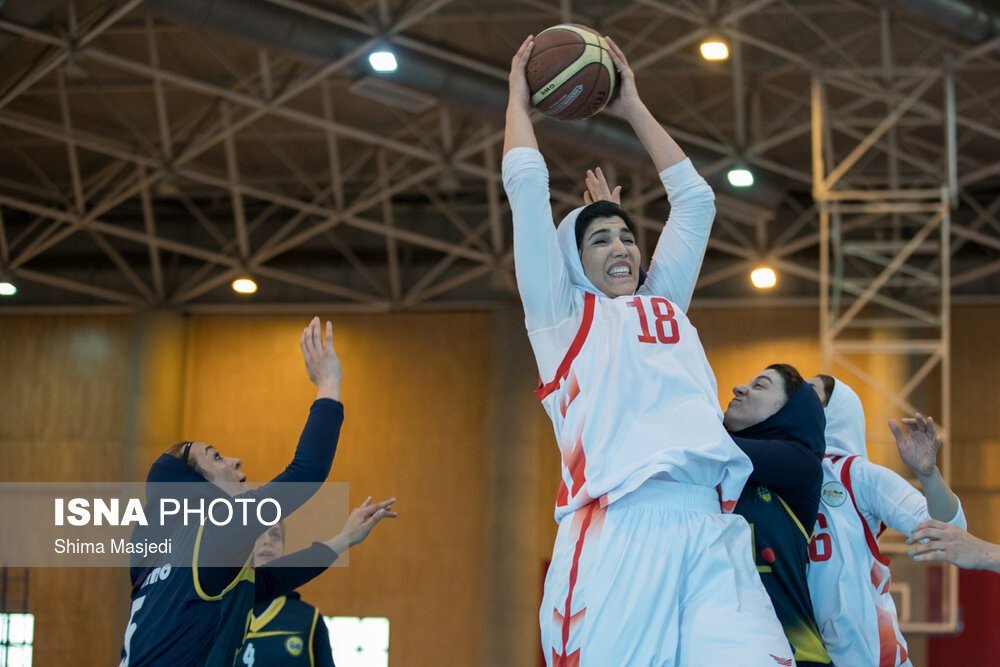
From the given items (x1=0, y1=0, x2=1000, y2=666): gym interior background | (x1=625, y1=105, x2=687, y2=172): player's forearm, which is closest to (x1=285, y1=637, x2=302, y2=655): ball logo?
(x1=625, y1=105, x2=687, y2=172): player's forearm

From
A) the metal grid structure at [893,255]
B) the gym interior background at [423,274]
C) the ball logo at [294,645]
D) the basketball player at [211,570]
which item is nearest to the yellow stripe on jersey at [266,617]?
the ball logo at [294,645]

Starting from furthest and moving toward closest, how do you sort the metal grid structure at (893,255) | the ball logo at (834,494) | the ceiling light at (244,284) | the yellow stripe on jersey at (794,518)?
the ceiling light at (244,284) → the metal grid structure at (893,255) → the ball logo at (834,494) → the yellow stripe on jersey at (794,518)

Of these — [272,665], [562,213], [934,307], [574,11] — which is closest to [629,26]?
[574,11]

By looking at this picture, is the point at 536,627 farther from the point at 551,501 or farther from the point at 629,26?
the point at 629,26

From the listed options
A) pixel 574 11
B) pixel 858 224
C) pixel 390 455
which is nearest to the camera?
pixel 574 11

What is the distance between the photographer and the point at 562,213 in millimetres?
18312

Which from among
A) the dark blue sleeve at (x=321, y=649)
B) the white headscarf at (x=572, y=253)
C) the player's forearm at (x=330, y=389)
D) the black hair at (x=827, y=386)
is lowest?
the dark blue sleeve at (x=321, y=649)

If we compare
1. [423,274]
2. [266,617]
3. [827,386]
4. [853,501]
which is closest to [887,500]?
[853,501]

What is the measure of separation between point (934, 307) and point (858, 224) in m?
1.70

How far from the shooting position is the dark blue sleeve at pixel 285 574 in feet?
19.0

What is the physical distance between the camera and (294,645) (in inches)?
279

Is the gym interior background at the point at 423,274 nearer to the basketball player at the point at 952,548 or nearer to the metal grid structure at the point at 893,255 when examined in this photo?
the metal grid structure at the point at 893,255

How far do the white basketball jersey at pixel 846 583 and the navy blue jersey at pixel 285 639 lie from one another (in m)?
2.95

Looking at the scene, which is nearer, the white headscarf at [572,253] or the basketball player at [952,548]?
the white headscarf at [572,253]
